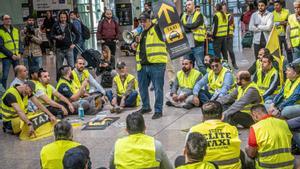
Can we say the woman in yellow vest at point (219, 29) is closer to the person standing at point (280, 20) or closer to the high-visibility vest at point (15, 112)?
the person standing at point (280, 20)

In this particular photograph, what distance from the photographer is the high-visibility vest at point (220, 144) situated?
16.1 feet

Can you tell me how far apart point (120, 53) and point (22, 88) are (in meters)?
Result: 13.4

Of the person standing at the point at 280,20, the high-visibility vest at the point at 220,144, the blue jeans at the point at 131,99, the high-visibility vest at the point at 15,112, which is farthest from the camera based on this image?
the person standing at the point at 280,20

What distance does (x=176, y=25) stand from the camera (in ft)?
28.8

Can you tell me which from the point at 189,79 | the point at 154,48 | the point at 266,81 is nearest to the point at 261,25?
the point at 189,79

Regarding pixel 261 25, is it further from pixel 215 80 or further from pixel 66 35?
pixel 66 35

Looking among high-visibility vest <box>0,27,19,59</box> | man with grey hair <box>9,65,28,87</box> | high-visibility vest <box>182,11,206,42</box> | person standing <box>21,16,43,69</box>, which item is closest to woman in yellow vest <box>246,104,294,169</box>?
man with grey hair <box>9,65,28,87</box>

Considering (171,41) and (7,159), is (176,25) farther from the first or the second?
(7,159)

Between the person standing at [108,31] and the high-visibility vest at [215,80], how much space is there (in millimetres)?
5406

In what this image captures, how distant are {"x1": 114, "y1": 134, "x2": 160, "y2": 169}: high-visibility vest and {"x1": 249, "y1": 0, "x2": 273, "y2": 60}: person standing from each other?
7830 millimetres

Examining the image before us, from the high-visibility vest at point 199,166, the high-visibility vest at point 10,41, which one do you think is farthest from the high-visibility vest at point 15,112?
the high-visibility vest at point 199,166

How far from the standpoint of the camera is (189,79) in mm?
10102

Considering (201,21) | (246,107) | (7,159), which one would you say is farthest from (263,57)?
(7,159)

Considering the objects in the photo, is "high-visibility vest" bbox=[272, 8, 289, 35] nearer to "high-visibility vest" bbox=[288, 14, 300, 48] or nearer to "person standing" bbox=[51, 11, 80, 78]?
"high-visibility vest" bbox=[288, 14, 300, 48]
